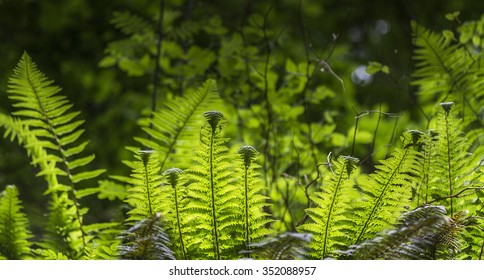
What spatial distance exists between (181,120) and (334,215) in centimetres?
53

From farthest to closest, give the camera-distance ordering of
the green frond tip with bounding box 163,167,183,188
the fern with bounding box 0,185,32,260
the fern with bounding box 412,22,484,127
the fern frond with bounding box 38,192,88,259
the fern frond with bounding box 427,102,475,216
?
the fern with bounding box 412,22,484,127, the fern frond with bounding box 38,192,88,259, the fern with bounding box 0,185,32,260, the fern frond with bounding box 427,102,475,216, the green frond tip with bounding box 163,167,183,188

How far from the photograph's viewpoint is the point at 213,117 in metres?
0.93

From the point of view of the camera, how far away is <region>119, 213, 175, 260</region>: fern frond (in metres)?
0.86

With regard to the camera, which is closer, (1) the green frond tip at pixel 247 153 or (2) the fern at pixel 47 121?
(1) the green frond tip at pixel 247 153

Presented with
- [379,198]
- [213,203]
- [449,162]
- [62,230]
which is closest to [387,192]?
[379,198]

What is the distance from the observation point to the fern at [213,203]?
977 millimetres

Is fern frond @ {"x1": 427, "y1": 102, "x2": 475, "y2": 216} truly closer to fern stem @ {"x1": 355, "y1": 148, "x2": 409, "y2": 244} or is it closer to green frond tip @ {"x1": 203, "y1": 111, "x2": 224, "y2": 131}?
fern stem @ {"x1": 355, "y1": 148, "x2": 409, "y2": 244}

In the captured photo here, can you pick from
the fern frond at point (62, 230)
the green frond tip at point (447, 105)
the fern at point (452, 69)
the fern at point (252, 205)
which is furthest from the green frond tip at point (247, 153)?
the fern at point (452, 69)

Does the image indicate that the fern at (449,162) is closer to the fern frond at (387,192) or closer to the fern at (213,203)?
the fern frond at (387,192)

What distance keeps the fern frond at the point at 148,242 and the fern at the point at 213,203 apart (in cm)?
8

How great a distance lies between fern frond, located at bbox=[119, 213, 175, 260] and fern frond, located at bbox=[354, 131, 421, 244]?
1.02 feet

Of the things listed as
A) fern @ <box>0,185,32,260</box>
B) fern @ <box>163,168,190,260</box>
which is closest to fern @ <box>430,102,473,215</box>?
fern @ <box>163,168,190,260</box>

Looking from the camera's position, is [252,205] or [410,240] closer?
[410,240]

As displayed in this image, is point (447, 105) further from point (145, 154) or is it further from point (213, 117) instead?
→ point (145, 154)
